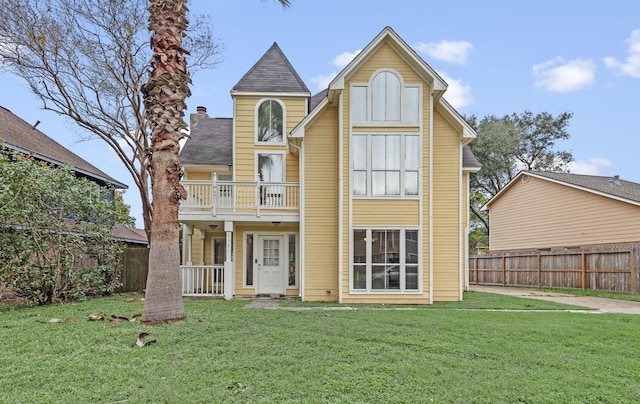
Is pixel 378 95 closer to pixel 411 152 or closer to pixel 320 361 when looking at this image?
pixel 411 152

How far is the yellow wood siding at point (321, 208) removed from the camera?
1263cm

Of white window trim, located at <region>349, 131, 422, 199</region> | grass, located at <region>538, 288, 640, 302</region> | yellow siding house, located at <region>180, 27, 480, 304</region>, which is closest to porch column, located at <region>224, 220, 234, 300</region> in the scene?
yellow siding house, located at <region>180, 27, 480, 304</region>

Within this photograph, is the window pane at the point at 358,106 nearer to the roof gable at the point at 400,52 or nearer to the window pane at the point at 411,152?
the roof gable at the point at 400,52

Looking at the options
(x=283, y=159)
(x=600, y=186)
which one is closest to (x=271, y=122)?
(x=283, y=159)

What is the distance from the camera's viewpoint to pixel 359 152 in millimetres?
12328

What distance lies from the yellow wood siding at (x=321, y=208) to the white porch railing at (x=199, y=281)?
299 cm

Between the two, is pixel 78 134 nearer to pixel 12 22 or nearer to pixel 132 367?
pixel 12 22

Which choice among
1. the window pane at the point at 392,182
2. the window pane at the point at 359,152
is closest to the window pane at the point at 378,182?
the window pane at the point at 392,182

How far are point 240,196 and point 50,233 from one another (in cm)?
525

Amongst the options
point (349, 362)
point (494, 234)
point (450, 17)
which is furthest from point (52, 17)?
point (494, 234)

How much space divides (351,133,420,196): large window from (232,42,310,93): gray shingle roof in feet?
11.3

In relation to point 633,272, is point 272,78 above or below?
above

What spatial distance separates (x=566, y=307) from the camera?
11.1 m

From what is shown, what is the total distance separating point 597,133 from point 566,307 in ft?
58.6
